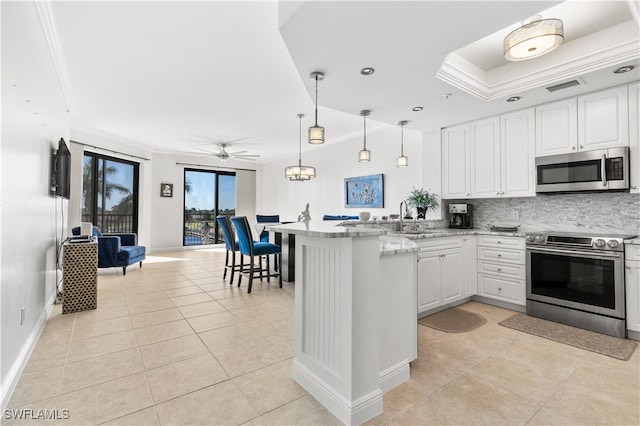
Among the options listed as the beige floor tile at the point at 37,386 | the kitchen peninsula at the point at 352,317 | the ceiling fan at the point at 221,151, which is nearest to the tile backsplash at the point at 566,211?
the kitchen peninsula at the point at 352,317

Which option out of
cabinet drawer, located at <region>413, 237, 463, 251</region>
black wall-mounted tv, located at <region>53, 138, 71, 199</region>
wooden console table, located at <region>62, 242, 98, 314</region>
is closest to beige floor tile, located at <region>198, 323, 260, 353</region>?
wooden console table, located at <region>62, 242, 98, 314</region>

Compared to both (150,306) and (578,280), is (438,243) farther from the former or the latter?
(150,306)

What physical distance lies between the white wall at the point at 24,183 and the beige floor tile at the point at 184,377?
77 centimetres

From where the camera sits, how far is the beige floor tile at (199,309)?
329 centimetres

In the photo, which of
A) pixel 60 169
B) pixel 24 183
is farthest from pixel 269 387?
pixel 60 169

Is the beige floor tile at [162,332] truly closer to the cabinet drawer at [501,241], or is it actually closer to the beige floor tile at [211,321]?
the beige floor tile at [211,321]

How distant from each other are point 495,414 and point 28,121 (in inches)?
143

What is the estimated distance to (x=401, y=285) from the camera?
201 cm

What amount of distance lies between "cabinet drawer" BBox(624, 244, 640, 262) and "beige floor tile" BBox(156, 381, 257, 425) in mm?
3343

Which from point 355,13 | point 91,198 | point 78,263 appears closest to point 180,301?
point 78,263

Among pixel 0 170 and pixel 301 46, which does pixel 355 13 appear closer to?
pixel 301 46

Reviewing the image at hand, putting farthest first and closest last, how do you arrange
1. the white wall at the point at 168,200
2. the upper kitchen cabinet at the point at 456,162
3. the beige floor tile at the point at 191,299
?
1. the white wall at the point at 168,200
2. the upper kitchen cabinet at the point at 456,162
3. the beige floor tile at the point at 191,299

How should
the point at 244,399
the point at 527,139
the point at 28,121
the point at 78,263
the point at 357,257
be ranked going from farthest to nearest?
1. the point at 527,139
2. the point at 78,263
3. the point at 28,121
4. the point at 244,399
5. the point at 357,257

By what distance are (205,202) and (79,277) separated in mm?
5912
